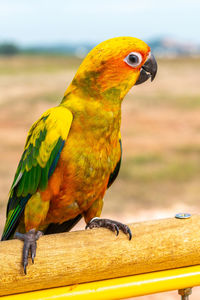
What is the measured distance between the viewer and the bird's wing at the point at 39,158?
1.43 metres

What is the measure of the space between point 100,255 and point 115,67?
1.85 feet

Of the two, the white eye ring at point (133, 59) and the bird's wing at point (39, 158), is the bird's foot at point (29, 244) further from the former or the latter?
the white eye ring at point (133, 59)

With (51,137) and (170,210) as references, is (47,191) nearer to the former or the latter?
(51,137)

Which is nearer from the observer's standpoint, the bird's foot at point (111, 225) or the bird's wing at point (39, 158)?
the bird's foot at point (111, 225)

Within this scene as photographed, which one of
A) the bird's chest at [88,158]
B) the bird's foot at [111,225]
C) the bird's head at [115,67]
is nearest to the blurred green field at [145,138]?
the bird's foot at [111,225]

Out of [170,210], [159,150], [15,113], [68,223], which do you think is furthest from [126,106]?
[68,223]

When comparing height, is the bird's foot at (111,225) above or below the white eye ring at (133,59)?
below

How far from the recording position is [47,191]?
1.48 m

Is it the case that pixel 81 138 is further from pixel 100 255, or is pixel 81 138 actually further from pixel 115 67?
pixel 100 255

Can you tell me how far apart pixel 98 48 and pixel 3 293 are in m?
0.75

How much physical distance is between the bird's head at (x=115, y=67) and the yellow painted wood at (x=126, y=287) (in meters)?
0.57

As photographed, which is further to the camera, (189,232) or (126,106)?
(126,106)

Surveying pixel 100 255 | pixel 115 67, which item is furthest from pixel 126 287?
pixel 115 67

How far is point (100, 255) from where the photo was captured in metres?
1.21
